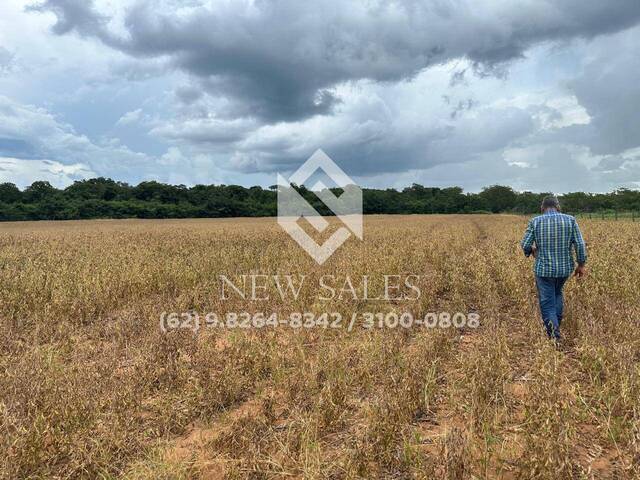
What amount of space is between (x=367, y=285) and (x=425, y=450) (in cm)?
598

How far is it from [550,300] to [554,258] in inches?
22.7

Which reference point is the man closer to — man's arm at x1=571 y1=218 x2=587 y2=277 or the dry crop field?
man's arm at x1=571 y1=218 x2=587 y2=277

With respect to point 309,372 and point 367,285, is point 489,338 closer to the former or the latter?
point 309,372

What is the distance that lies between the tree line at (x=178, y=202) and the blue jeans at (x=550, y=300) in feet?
236

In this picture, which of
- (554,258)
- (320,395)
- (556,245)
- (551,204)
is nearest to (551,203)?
(551,204)

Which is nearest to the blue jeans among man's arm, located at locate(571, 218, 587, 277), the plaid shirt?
the plaid shirt

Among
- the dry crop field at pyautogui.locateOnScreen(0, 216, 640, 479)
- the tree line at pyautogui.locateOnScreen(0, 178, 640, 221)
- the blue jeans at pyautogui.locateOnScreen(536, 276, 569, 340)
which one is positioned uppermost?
the tree line at pyautogui.locateOnScreen(0, 178, 640, 221)

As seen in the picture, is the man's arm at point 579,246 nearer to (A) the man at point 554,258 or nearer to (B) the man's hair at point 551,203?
(A) the man at point 554,258

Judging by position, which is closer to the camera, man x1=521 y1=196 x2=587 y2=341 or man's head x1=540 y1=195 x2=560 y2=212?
man x1=521 y1=196 x2=587 y2=341

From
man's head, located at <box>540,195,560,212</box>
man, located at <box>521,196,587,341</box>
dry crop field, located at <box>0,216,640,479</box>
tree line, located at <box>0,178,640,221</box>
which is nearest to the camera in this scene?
dry crop field, located at <box>0,216,640,479</box>

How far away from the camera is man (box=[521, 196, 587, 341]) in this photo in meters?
5.66

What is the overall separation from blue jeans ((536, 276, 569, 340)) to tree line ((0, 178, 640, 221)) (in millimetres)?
72073

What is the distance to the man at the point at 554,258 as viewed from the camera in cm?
566

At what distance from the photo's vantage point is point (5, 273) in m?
9.68
